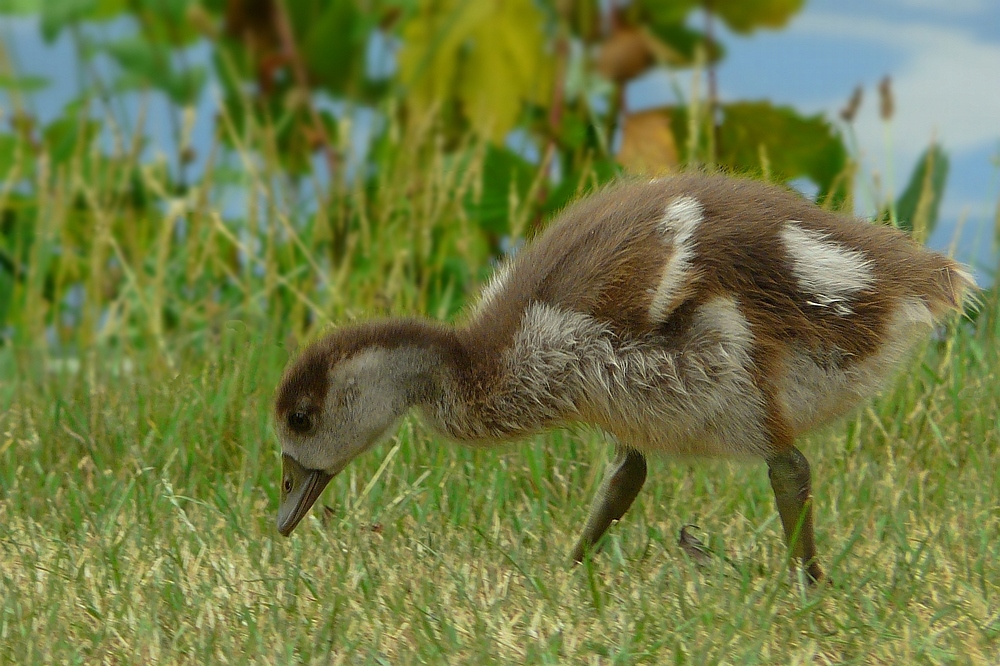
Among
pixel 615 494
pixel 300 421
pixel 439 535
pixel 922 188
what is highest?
pixel 300 421

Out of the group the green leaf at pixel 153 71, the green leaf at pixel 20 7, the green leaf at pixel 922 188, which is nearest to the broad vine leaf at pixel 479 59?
the green leaf at pixel 153 71

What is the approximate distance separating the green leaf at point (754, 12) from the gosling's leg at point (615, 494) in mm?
3665

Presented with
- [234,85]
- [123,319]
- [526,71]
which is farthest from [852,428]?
[234,85]

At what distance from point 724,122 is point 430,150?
6.03 feet

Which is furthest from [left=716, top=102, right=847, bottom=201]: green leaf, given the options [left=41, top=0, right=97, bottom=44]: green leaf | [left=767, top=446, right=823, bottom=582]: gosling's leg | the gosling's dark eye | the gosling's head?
[left=41, top=0, right=97, bottom=44]: green leaf

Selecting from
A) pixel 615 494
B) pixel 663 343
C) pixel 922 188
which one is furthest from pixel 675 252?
pixel 922 188

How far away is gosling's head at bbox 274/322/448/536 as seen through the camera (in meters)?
3.50

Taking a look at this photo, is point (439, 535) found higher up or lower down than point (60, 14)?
lower down

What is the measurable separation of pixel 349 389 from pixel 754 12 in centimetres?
404

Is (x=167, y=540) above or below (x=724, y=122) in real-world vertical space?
below

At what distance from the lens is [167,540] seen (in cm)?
386

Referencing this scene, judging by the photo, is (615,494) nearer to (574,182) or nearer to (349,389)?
(349,389)

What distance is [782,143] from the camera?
6.01m

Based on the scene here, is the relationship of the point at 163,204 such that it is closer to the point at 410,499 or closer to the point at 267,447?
the point at 267,447
